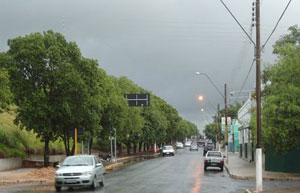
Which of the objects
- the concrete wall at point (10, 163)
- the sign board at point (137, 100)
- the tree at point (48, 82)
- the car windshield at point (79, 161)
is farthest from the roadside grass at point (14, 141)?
the car windshield at point (79, 161)

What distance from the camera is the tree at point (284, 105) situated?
29359 mm

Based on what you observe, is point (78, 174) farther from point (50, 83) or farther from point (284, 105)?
point (50, 83)

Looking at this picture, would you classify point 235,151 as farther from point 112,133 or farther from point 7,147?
point 7,147

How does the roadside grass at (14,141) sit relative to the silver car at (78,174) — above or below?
above

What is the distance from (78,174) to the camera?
21750 millimetres

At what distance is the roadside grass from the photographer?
40594mm

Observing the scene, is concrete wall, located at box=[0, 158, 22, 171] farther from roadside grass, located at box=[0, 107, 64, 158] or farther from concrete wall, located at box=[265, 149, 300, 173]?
concrete wall, located at box=[265, 149, 300, 173]

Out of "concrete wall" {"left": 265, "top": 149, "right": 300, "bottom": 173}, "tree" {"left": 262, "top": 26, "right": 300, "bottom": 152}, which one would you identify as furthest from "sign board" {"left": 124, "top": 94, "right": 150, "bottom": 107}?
"tree" {"left": 262, "top": 26, "right": 300, "bottom": 152}

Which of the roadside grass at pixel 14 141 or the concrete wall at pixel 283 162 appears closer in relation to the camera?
the concrete wall at pixel 283 162

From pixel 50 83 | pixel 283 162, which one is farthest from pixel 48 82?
pixel 283 162

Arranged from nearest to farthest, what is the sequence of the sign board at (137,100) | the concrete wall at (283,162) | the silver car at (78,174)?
the silver car at (78,174) < the concrete wall at (283,162) < the sign board at (137,100)

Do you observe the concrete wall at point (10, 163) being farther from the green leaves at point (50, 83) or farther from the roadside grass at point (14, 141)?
the green leaves at point (50, 83)

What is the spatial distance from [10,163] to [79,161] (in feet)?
57.0

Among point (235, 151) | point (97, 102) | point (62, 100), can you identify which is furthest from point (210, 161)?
point (235, 151)
